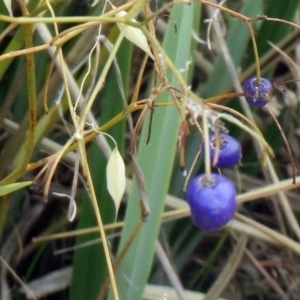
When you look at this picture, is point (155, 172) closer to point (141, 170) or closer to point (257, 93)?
point (141, 170)

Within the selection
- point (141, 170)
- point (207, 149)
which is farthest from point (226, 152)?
point (141, 170)

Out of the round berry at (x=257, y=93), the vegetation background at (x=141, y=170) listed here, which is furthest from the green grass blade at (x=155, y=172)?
the round berry at (x=257, y=93)

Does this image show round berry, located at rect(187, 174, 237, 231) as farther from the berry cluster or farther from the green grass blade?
the green grass blade

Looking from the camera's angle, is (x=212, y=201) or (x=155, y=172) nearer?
(x=212, y=201)

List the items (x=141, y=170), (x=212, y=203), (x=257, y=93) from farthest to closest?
1. (x=141, y=170)
2. (x=257, y=93)
3. (x=212, y=203)

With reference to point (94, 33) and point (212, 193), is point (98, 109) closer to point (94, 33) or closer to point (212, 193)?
point (94, 33)

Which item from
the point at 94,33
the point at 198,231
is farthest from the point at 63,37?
the point at 198,231
